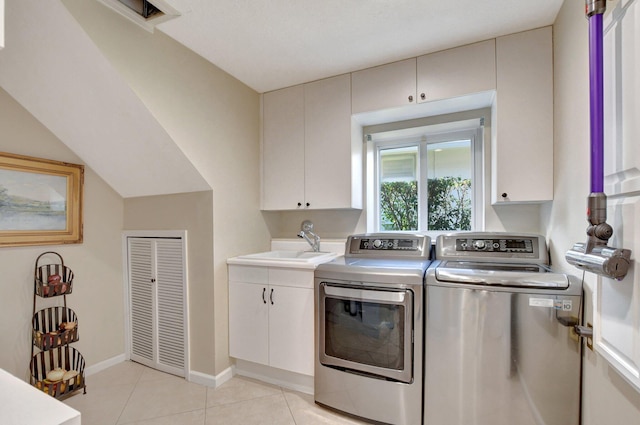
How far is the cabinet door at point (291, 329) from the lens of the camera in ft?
6.58

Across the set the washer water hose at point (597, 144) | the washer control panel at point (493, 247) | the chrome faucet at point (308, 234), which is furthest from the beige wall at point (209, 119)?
the washer water hose at point (597, 144)

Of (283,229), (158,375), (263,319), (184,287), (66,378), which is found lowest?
(158,375)

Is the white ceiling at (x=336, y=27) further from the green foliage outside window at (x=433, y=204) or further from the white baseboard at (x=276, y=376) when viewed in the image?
the white baseboard at (x=276, y=376)

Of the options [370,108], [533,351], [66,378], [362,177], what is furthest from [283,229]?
[533,351]

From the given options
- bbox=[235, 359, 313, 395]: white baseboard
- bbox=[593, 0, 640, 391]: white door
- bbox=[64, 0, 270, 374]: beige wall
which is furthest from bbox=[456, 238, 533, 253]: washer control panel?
bbox=[64, 0, 270, 374]: beige wall

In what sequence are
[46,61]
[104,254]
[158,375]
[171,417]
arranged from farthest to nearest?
[104,254], [158,375], [171,417], [46,61]

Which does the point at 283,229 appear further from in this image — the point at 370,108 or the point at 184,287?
the point at 370,108

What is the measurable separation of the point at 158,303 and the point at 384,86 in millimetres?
2535

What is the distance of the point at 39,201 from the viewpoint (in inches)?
83.0

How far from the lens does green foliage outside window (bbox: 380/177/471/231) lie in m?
2.43

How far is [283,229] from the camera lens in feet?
9.78

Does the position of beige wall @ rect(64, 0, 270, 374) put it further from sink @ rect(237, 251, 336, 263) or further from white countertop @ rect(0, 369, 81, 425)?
white countertop @ rect(0, 369, 81, 425)

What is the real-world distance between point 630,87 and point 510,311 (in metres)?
1.04

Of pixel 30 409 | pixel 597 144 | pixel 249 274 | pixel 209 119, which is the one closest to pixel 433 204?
pixel 597 144
